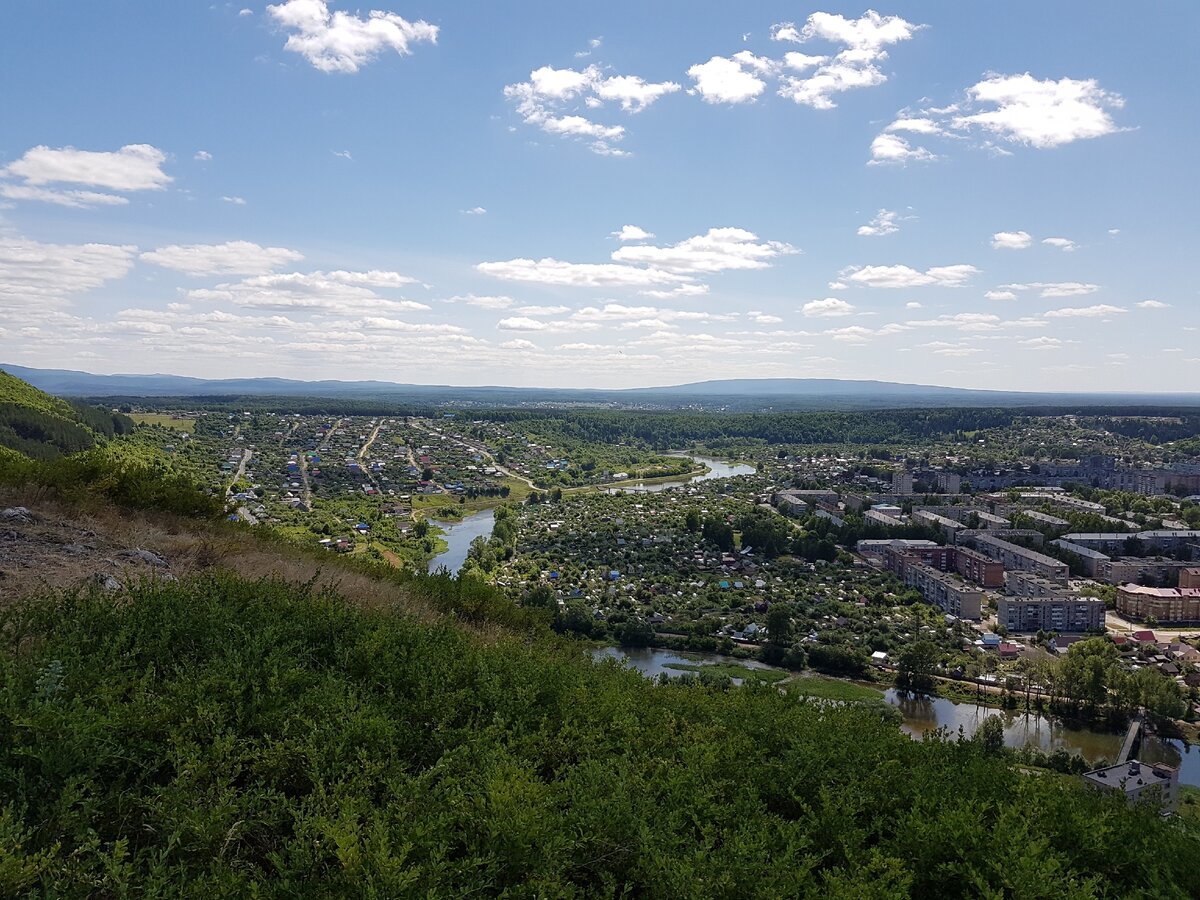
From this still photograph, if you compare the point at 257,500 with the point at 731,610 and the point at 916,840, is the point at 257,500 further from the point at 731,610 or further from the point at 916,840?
the point at 916,840

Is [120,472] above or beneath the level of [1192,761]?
above

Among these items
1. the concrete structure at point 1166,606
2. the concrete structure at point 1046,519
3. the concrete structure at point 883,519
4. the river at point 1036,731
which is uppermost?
the concrete structure at point 1046,519

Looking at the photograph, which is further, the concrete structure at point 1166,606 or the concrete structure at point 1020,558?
the concrete structure at point 1020,558

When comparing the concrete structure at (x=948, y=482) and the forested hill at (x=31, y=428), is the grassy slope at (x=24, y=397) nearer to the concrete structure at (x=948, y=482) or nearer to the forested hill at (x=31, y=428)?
the forested hill at (x=31, y=428)

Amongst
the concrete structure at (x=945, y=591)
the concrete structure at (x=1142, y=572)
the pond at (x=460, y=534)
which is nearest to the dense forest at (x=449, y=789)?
the pond at (x=460, y=534)

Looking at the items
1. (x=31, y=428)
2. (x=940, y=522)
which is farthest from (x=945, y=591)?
(x=31, y=428)

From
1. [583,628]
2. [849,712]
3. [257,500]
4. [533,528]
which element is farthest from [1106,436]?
[849,712]

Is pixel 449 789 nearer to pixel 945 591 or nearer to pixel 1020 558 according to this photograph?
pixel 945 591
